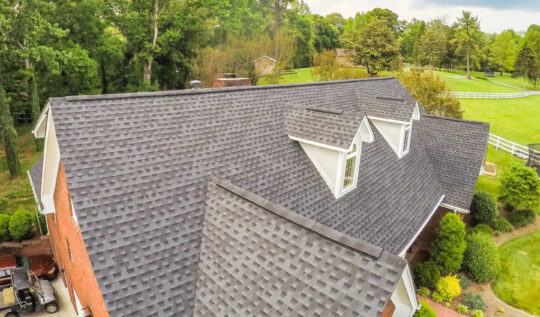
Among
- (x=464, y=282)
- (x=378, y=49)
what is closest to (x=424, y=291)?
(x=464, y=282)

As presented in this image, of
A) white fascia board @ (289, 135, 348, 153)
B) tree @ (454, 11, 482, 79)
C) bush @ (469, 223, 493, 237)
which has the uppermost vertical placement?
tree @ (454, 11, 482, 79)

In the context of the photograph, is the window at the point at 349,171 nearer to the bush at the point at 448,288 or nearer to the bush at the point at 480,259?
the bush at the point at 448,288

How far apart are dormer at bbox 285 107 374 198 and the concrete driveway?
1049cm

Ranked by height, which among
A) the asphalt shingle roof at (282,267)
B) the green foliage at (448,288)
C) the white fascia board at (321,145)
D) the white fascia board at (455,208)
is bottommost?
the green foliage at (448,288)

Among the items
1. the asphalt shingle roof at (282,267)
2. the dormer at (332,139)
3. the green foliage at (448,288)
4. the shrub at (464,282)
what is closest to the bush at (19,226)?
the asphalt shingle roof at (282,267)

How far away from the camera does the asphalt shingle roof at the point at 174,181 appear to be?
5562 mm

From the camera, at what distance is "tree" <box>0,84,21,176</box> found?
70.6 feet

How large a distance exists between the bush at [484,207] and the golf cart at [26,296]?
776 inches

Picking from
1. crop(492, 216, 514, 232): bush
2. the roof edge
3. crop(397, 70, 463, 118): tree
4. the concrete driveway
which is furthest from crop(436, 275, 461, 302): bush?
crop(397, 70, 463, 118): tree

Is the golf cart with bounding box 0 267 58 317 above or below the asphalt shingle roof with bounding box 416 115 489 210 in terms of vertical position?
below

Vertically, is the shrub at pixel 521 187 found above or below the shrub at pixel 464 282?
above

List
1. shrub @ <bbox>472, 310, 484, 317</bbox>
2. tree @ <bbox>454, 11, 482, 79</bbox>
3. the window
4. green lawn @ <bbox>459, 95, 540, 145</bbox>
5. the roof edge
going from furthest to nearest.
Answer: tree @ <bbox>454, 11, 482, 79</bbox> < green lawn @ <bbox>459, 95, 540, 145</bbox> < shrub @ <bbox>472, 310, 484, 317</bbox> < the window < the roof edge

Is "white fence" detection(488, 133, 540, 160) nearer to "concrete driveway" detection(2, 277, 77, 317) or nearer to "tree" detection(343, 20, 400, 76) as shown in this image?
"tree" detection(343, 20, 400, 76)

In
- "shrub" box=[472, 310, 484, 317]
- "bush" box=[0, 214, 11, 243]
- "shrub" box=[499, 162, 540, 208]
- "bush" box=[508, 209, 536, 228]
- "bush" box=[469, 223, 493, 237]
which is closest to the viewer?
"shrub" box=[472, 310, 484, 317]
